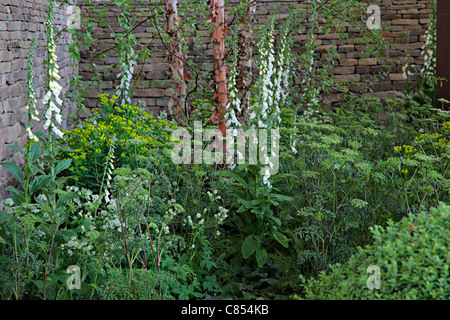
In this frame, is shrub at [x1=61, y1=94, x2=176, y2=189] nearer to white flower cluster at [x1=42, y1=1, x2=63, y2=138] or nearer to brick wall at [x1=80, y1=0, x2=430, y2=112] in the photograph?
white flower cluster at [x1=42, y1=1, x2=63, y2=138]

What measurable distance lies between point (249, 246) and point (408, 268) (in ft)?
4.82

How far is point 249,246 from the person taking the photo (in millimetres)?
3166

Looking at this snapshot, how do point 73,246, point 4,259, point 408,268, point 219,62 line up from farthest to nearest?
point 219,62
point 73,246
point 4,259
point 408,268

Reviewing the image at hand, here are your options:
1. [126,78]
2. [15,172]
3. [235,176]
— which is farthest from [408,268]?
[126,78]

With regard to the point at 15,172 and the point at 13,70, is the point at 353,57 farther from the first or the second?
the point at 15,172

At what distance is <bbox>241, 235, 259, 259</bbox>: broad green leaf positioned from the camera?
123 inches

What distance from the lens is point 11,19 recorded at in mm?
4316

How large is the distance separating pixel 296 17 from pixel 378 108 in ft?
5.88

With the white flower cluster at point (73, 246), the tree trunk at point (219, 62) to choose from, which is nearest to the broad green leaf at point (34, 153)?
the white flower cluster at point (73, 246)

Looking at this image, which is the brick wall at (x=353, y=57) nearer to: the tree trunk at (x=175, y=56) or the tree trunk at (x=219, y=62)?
the tree trunk at (x=175, y=56)

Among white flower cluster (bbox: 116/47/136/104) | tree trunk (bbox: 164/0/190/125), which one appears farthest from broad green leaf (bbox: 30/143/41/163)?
white flower cluster (bbox: 116/47/136/104)

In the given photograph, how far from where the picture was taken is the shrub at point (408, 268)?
176 centimetres

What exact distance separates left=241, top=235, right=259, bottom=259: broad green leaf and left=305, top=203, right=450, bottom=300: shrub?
1.10 meters
